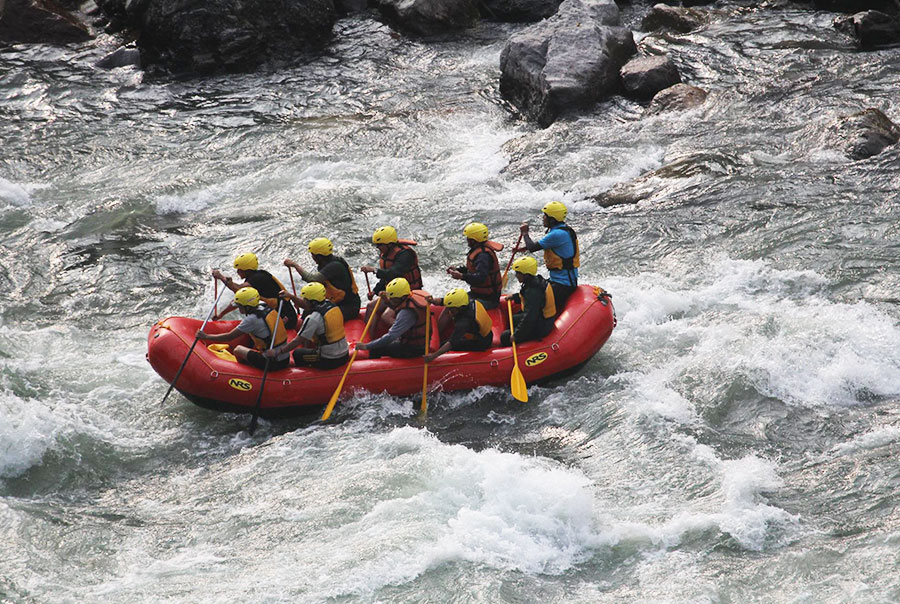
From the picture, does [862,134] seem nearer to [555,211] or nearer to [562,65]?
[562,65]

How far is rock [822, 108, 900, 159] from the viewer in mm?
12203

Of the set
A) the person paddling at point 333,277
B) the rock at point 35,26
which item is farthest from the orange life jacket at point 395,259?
the rock at point 35,26

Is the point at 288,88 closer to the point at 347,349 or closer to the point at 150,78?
the point at 150,78

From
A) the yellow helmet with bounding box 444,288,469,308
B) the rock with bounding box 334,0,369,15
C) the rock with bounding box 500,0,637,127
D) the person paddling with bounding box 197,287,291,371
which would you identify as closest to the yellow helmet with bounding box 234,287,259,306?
the person paddling with bounding box 197,287,291,371

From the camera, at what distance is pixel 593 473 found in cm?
757

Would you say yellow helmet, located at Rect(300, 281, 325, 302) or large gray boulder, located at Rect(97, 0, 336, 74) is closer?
yellow helmet, located at Rect(300, 281, 325, 302)

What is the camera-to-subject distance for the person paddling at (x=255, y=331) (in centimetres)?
824

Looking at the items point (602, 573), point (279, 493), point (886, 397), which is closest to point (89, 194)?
point (279, 493)

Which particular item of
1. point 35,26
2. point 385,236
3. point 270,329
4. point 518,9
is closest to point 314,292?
point 270,329

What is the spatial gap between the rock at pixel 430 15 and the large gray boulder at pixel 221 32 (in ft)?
4.98

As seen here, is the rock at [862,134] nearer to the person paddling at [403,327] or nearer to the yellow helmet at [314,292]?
the person paddling at [403,327]

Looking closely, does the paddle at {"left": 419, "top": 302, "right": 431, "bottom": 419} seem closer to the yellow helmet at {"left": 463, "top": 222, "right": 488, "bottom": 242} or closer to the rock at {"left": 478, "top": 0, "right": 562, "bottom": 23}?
the yellow helmet at {"left": 463, "top": 222, "right": 488, "bottom": 242}

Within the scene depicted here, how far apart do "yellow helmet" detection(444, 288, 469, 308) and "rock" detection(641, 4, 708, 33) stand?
10817 mm

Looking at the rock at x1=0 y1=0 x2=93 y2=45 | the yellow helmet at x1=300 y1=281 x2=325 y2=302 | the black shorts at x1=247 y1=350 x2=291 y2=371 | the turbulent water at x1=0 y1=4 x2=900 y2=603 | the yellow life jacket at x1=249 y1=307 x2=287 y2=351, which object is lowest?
the turbulent water at x1=0 y1=4 x2=900 y2=603
